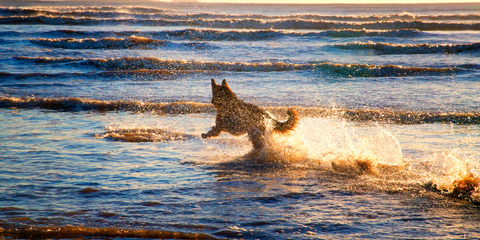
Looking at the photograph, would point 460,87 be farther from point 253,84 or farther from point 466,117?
point 253,84

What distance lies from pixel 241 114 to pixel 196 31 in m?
17.9

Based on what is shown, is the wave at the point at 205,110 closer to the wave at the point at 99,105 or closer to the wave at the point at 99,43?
the wave at the point at 99,105

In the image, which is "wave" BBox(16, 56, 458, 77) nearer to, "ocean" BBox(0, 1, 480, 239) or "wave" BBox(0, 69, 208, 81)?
"ocean" BBox(0, 1, 480, 239)

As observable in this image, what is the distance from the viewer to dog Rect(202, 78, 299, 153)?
5.92 m

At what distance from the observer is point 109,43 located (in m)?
20.0

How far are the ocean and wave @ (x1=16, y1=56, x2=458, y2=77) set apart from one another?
0.22 ft

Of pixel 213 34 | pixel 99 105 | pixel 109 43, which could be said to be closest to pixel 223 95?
pixel 99 105

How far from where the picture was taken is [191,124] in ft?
27.3

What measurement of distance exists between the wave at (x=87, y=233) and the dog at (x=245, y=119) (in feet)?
8.49

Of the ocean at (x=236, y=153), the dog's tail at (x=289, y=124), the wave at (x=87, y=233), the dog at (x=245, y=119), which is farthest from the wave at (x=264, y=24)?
the wave at (x=87, y=233)

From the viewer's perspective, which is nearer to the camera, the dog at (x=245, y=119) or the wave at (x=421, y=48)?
the dog at (x=245, y=119)

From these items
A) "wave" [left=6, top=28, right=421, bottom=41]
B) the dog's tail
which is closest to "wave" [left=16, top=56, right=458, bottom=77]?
"wave" [left=6, top=28, right=421, bottom=41]

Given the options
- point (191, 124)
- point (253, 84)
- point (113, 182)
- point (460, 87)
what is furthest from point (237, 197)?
point (460, 87)

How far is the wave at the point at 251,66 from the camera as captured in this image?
1385cm
